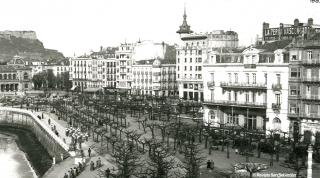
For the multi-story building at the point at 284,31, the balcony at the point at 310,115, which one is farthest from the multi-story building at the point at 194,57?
the balcony at the point at 310,115

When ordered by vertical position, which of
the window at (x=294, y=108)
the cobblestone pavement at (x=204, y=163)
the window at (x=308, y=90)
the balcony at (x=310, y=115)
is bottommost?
the cobblestone pavement at (x=204, y=163)

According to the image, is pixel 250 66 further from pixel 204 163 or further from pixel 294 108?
pixel 204 163

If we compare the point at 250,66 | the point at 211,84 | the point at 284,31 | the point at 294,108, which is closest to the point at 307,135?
the point at 294,108

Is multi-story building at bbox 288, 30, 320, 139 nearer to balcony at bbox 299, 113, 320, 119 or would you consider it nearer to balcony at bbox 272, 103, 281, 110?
balcony at bbox 299, 113, 320, 119

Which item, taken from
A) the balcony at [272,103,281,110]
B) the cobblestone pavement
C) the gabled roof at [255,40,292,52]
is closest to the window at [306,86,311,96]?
the balcony at [272,103,281,110]

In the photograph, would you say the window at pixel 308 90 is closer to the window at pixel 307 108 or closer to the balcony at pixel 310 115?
the window at pixel 307 108
